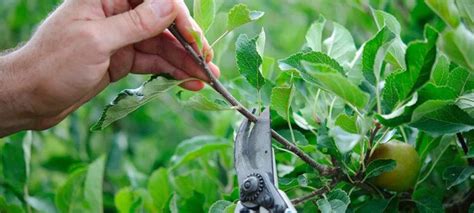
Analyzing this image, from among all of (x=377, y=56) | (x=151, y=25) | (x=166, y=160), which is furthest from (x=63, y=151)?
(x=377, y=56)

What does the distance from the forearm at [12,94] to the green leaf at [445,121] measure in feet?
1.55

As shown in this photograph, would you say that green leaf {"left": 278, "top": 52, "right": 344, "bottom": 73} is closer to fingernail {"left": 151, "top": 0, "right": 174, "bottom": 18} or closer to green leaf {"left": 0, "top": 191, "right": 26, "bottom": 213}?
fingernail {"left": 151, "top": 0, "right": 174, "bottom": 18}

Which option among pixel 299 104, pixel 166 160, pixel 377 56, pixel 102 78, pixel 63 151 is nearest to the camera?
pixel 377 56

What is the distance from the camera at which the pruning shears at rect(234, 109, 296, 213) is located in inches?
30.9

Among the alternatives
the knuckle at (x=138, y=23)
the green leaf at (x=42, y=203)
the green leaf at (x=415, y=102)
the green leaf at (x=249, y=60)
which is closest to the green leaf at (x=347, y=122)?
the green leaf at (x=415, y=102)

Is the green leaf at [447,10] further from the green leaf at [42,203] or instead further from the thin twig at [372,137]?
the green leaf at [42,203]

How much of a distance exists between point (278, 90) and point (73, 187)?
48cm

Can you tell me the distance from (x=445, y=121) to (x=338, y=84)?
0.14 m

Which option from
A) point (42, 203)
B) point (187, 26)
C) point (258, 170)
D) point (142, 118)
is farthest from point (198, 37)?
point (142, 118)

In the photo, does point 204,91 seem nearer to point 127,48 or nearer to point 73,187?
point 127,48

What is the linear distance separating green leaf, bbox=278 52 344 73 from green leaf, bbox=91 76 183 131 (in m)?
0.14

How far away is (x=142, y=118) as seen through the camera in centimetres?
212

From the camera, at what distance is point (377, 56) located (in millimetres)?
801

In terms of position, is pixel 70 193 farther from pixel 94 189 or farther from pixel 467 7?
pixel 467 7
